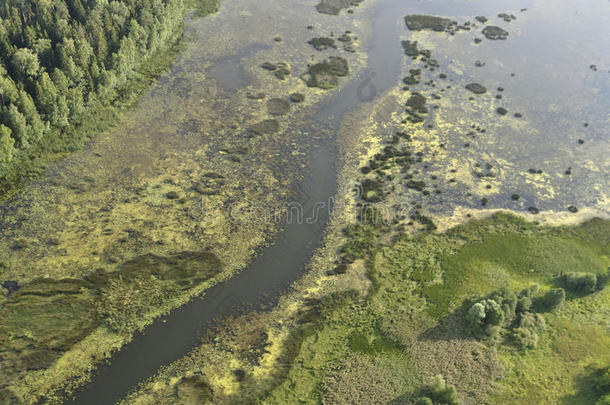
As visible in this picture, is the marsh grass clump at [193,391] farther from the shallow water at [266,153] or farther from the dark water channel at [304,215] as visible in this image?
the shallow water at [266,153]

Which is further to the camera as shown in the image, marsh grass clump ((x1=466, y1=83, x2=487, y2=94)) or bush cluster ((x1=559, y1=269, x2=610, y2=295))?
marsh grass clump ((x1=466, y1=83, x2=487, y2=94))

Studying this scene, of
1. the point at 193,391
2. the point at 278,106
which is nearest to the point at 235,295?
the point at 193,391

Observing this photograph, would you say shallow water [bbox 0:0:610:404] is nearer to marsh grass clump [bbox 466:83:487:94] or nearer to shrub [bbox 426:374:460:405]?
marsh grass clump [bbox 466:83:487:94]

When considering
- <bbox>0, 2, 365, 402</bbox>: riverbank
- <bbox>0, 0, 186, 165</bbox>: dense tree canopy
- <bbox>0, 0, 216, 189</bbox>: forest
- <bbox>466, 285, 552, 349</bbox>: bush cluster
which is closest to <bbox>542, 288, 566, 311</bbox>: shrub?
<bbox>466, 285, 552, 349</bbox>: bush cluster

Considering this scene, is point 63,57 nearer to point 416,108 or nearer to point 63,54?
point 63,54

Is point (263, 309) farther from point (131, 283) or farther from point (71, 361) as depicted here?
point (71, 361)

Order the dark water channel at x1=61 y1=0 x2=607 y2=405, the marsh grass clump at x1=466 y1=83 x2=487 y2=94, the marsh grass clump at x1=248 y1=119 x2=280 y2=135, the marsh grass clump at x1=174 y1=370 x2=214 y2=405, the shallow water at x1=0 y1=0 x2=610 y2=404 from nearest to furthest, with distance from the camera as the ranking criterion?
the marsh grass clump at x1=174 y1=370 x2=214 y2=405 < the dark water channel at x1=61 y1=0 x2=607 y2=405 < the shallow water at x1=0 y1=0 x2=610 y2=404 < the marsh grass clump at x1=248 y1=119 x2=280 y2=135 < the marsh grass clump at x1=466 y1=83 x2=487 y2=94

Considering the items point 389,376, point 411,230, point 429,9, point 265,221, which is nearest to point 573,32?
point 429,9

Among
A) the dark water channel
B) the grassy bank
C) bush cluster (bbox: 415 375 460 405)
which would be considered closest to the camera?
bush cluster (bbox: 415 375 460 405)
